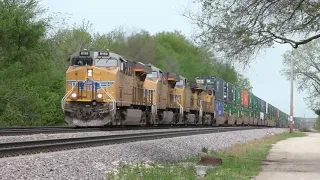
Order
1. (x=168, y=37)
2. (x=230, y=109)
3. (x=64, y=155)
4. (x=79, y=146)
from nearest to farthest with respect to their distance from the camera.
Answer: (x=64, y=155)
(x=79, y=146)
(x=230, y=109)
(x=168, y=37)

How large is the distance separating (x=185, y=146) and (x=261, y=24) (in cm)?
673

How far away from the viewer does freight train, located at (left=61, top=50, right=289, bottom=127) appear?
24.3 meters

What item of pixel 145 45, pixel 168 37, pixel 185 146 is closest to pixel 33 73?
pixel 185 146

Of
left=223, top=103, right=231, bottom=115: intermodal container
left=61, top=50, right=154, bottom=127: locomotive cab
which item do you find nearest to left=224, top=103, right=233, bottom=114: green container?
left=223, top=103, right=231, bottom=115: intermodal container

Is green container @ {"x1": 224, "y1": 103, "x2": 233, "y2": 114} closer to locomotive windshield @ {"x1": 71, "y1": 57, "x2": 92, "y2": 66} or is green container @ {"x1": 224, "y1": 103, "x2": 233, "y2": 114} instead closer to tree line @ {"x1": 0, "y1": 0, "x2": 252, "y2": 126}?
tree line @ {"x1": 0, "y1": 0, "x2": 252, "y2": 126}

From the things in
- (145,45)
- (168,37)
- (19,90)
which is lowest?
(19,90)

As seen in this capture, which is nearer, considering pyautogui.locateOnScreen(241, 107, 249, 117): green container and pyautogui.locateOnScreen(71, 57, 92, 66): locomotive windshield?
pyautogui.locateOnScreen(71, 57, 92, 66): locomotive windshield

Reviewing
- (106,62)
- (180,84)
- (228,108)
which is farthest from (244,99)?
(106,62)

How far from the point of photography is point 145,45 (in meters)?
66.3

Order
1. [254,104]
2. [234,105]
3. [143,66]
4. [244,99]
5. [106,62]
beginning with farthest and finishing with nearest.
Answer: [254,104] → [244,99] → [234,105] → [143,66] → [106,62]

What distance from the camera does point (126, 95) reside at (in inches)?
1035

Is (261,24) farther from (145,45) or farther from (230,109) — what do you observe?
(145,45)

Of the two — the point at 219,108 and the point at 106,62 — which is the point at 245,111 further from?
the point at 106,62

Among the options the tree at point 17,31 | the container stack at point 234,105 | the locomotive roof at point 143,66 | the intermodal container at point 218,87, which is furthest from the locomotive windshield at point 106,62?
the intermodal container at point 218,87
